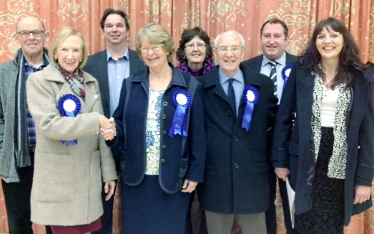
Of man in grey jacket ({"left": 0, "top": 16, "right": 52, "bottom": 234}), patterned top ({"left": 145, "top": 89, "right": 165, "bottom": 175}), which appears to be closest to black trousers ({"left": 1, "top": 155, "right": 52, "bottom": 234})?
man in grey jacket ({"left": 0, "top": 16, "right": 52, "bottom": 234})

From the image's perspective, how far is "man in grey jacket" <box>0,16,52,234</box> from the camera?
2.14 m

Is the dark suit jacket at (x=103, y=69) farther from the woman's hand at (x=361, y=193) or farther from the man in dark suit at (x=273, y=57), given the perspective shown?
the woman's hand at (x=361, y=193)

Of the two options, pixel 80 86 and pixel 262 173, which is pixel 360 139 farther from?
pixel 80 86

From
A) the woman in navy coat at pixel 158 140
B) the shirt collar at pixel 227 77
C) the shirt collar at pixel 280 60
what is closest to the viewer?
the woman in navy coat at pixel 158 140

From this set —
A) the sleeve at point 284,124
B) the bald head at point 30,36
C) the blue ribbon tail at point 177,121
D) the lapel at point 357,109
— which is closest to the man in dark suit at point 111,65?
the bald head at point 30,36

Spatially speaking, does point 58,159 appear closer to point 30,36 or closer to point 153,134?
point 153,134

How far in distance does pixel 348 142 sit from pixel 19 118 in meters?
1.92

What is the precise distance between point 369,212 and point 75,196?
2430 millimetres

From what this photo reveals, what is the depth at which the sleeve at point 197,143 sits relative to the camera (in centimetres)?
194

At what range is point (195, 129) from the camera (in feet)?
6.40

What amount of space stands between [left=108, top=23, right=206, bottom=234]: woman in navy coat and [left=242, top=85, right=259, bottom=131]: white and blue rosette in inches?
9.6

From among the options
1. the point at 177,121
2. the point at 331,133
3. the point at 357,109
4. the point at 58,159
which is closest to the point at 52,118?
the point at 58,159

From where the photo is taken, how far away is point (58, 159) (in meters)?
1.76

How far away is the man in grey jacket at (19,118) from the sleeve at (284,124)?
150 centimetres
